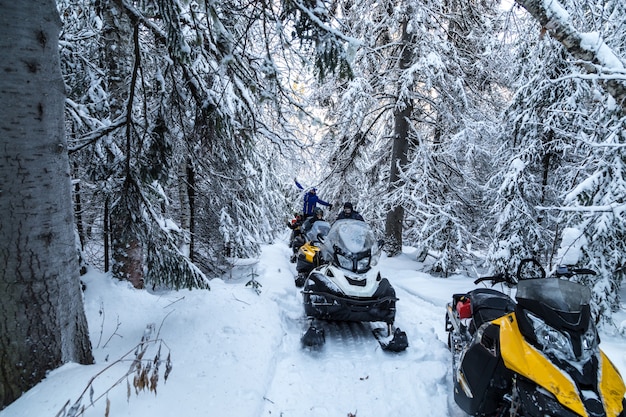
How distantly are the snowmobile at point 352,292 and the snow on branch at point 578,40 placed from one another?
128 inches

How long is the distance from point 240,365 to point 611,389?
2.98 meters

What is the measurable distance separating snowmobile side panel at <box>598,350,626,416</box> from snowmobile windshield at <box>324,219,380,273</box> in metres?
2.96

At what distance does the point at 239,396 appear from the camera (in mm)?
3121

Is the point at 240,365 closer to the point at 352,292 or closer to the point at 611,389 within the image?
the point at 352,292

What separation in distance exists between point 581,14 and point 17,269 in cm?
653

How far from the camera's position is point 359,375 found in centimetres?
395

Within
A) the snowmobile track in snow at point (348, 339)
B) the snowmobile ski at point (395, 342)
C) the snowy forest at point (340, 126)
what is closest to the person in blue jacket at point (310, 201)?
the snowy forest at point (340, 126)

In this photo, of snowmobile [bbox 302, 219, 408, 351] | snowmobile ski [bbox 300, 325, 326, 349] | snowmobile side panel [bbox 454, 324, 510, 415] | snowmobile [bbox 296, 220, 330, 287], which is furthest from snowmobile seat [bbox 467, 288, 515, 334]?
snowmobile [bbox 296, 220, 330, 287]

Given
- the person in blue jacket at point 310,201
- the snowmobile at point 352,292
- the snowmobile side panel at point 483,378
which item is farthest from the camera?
the person in blue jacket at point 310,201

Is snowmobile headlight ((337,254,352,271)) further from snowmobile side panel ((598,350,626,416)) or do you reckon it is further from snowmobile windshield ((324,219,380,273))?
snowmobile side panel ((598,350,626,416))

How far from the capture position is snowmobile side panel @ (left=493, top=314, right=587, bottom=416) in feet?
7.18

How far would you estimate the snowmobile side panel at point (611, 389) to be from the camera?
7.07 ft

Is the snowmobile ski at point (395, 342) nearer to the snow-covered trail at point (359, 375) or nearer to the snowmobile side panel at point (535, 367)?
the snow-covered trail at point (359, 375)

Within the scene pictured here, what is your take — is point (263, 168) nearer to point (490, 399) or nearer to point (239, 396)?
point (239, 396)
